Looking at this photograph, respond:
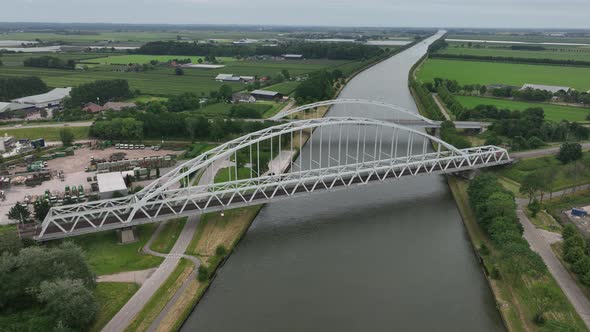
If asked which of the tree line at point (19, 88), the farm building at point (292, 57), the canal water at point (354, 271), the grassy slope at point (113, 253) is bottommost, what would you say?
the canal water at point (354, 271)

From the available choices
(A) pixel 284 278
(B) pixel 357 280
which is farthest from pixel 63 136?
(B) pixel 357 280

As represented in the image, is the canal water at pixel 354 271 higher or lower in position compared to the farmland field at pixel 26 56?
lower

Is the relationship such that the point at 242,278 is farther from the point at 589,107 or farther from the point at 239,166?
the point at 589,107

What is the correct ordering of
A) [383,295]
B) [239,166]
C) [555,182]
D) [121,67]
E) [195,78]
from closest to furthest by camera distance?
[383,295]
[555,182]
[239,166]
[195,78]
[121,67]

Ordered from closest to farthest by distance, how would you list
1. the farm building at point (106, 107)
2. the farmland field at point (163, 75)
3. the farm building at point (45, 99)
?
the farm building at point (106, 107), the farm building at point (45, 99), the farmland field at point (163, 75)

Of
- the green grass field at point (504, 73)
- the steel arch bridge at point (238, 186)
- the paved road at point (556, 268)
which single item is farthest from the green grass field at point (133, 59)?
the paved road at point (556, 268)

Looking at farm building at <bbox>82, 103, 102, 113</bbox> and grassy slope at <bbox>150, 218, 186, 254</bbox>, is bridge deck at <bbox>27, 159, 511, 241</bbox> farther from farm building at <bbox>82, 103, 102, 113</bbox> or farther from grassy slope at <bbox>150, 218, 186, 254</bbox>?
farm building at <bbox>82, 103, 102, 113</bbox>

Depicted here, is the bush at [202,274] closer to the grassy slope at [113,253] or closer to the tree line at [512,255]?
the grassy slope at [113,253]
